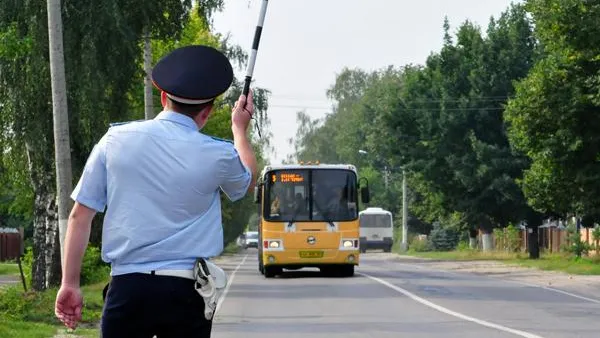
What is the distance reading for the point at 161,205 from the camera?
5.30 m

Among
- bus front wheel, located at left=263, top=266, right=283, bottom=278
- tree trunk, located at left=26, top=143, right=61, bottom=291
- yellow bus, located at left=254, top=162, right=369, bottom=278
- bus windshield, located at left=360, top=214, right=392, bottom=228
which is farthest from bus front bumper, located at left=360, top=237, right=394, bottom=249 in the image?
tree trunk, located at left=26, top=143, right=61, bottom=291

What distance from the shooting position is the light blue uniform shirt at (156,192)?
17.3 ft

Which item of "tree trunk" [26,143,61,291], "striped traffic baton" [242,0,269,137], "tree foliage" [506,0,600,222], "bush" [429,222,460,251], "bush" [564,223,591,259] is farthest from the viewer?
"bush" [429,222,460,251]

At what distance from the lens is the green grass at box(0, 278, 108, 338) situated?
60.5ft

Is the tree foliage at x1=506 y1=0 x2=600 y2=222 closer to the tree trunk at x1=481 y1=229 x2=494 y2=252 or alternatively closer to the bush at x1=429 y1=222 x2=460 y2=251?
the tree trunk at x1=481 y1=229 x2=494 y2=252

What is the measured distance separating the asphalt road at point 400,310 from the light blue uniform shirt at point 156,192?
40.4ft

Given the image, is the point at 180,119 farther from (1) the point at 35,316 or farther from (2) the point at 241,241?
(2) the point at 241,241

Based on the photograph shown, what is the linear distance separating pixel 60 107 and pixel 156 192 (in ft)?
54.5

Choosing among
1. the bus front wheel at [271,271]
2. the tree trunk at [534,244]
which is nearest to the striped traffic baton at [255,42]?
the bus front wheel at [271,271]

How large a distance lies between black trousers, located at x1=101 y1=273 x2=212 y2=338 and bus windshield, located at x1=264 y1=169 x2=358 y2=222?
3197 centimetres

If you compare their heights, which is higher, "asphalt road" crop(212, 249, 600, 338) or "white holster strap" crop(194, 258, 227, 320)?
"white holster strap" crop(194, 258, 227, 320)

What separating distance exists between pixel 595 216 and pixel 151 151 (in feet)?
140

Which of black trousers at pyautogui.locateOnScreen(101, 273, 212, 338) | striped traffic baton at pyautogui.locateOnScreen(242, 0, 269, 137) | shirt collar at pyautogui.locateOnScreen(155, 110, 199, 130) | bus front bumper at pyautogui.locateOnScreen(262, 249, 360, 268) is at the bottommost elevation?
black trousers at pyautogui.locateOnScreen(101, 273, 212, 338)

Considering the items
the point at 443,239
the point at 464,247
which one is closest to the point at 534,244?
the point at 464,247
